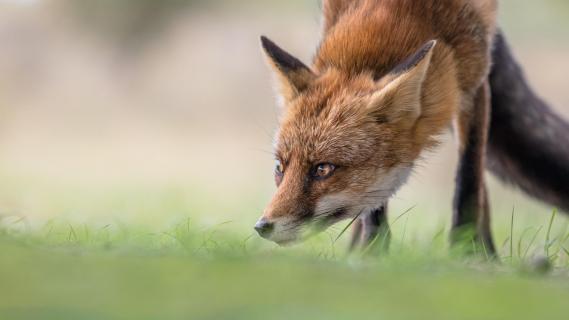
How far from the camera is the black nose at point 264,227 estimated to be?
12.0ft

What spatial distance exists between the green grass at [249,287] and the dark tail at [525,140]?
2133 millimetres

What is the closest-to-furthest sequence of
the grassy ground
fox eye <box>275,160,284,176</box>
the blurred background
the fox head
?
the grassy ground → the fox head → fox eye <box>275,160,284,176</box> → the blurred background

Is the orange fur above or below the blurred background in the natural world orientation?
below

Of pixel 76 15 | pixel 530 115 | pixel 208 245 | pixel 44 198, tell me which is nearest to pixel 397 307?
pixel 208 245

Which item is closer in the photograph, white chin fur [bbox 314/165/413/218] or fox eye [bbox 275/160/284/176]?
white chin fur [bbox 314/165/413/218]

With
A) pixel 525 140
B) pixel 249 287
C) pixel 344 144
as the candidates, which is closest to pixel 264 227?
pixel 344 144

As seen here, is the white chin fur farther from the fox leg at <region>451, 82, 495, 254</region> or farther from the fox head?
the fox leg at <region>451, 82, 495, 254</region>

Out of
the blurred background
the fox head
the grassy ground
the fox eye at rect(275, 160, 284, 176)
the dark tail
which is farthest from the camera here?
the blurred background

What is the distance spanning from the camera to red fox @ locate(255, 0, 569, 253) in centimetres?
393

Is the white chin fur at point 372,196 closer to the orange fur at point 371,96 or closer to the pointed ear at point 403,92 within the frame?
the orange fur at point 371,96

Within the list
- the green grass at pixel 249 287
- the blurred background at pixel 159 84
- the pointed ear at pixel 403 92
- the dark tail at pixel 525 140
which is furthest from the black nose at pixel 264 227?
the blurred background at pixel 159 84

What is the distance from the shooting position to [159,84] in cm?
1638

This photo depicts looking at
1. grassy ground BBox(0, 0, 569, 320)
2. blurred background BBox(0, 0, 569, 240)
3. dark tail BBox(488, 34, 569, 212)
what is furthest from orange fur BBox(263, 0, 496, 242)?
blurred background BBox(0, 0, 569, 240)

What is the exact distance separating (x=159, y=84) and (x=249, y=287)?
14360 mm
